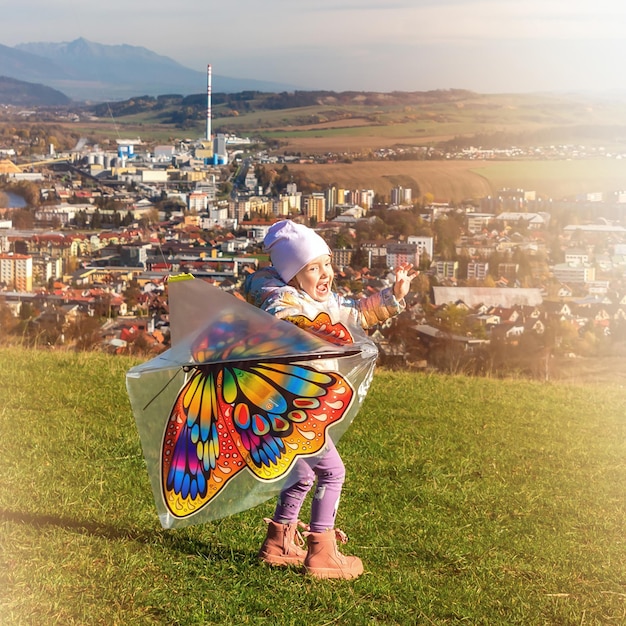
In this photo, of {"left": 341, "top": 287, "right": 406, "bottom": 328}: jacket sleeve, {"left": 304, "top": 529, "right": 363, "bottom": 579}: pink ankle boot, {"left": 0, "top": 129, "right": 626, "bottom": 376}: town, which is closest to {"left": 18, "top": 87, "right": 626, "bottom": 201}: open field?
{"left": 0, "top": 129, "right": 626, "bottom": 376}: town

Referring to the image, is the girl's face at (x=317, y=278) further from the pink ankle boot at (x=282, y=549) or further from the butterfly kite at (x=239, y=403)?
the pink ankle boot at (x=282, y=549)

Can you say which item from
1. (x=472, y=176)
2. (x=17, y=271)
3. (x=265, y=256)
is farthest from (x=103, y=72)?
(x=472, y=176)

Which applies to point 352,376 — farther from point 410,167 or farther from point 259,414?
point 410,167

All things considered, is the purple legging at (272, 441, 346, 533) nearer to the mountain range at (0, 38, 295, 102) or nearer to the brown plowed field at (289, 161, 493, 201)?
the mountain range at (0, 38, 295, 102)

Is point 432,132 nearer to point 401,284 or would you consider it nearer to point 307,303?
point 401,284

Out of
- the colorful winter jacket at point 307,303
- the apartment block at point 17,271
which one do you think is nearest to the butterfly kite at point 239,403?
the colorful winter jacket at point 307,303

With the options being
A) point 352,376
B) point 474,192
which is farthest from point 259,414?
point 474,192
